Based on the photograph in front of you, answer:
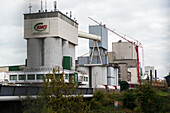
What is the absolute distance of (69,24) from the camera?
12731cm

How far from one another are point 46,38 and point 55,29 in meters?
5.54

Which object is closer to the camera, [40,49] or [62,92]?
[62,92]

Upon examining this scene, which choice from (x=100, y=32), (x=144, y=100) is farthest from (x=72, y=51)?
(x=144, y=100)

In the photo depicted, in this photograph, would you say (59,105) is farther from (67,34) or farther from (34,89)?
(67,34)

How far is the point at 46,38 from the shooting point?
11912 centimetres

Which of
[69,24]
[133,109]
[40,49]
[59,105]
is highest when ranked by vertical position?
[69,24]

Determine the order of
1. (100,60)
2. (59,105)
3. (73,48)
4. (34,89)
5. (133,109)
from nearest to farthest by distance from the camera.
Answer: (59,105)
(34,89)
(133,109)
(73,48)
(100,60)

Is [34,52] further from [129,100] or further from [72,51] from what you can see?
[129,100]

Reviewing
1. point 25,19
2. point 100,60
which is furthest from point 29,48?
point 100,60

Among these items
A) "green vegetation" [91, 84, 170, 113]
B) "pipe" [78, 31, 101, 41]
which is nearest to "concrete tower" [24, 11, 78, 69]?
"pipe" [78, 31, 101, 41]

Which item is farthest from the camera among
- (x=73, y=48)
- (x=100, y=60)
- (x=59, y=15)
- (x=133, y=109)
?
(x=100, y=60)

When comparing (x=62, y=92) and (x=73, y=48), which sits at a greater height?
(x=73, y=48)

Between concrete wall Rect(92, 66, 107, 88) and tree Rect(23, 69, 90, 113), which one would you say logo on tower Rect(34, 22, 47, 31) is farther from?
tree Rect(23, 69, 90, 113)

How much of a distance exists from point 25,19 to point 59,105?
9586cm
